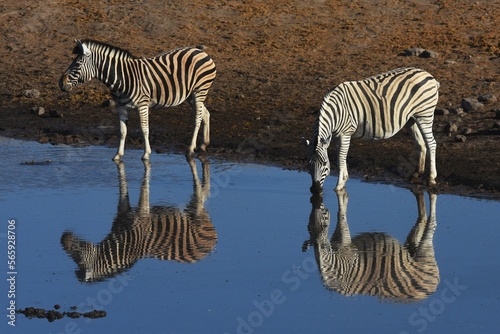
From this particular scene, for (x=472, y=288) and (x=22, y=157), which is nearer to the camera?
(x=472, y=288)

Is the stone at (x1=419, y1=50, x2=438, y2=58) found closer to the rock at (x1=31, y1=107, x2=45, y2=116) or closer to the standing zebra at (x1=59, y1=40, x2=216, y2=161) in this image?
the standing zebra at (x1=59, y1=40, x2=216, y2=161)

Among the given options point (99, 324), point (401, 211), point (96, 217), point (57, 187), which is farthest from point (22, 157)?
point (99, 324)

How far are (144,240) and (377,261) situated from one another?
2.75 metres

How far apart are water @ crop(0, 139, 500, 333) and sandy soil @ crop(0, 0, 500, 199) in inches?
59.7

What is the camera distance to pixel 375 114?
1606cm

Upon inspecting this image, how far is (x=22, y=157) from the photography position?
18.1 m

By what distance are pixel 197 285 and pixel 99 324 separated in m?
1.48

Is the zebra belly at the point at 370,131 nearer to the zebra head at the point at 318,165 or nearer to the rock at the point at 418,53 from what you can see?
the zebra head at the point at 318,165

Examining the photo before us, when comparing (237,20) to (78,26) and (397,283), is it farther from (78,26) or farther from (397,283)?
(397,283)

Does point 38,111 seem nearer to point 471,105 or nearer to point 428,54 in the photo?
point 428,54

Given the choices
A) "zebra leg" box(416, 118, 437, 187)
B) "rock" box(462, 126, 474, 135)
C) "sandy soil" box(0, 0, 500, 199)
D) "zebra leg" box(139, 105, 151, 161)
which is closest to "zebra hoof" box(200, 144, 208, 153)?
"sandy soil" box(0, 0, 500, 199)

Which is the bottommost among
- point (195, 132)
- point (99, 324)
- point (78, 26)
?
point (99, 324)

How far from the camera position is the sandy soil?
18234 millimetres

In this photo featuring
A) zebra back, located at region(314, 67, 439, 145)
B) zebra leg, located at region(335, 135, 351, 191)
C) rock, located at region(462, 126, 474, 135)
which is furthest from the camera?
rock, located at region(462, 126, 474, 135)
